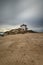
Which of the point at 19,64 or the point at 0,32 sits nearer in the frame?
the point at 19,64

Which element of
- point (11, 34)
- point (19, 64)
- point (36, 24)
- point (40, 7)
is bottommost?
point (19, 64)

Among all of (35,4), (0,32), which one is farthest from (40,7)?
(0,32)

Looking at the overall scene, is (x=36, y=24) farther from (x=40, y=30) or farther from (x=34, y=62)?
(x=34, y=62)

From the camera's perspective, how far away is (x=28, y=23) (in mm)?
5227

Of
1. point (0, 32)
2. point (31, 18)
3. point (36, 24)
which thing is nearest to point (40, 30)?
point (36, 24)

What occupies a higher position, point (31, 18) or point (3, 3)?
point (3, 3)

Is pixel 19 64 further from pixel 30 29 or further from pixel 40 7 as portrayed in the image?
pixel 40 7

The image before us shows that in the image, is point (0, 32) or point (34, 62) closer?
point (34, 62)

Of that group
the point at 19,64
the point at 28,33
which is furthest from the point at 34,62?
the point at 28,33

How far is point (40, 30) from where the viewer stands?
5.20m

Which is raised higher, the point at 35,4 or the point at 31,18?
the point at 35,4

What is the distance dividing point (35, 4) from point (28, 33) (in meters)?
1.33

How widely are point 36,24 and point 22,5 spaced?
106 centimetres

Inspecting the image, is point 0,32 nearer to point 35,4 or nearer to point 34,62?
point 35,4
